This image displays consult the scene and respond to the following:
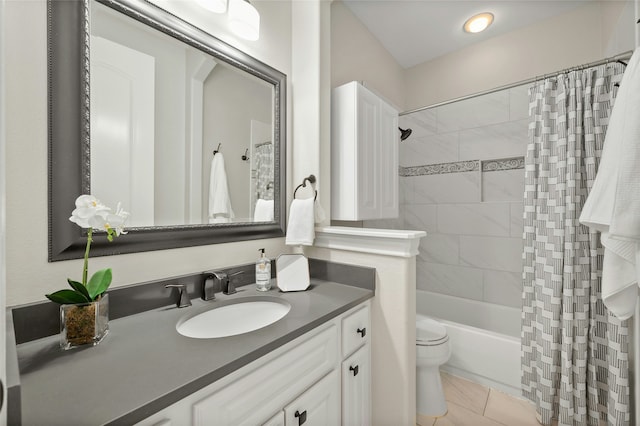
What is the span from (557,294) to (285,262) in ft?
4.84

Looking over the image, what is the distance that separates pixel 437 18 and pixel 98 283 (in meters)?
2.74

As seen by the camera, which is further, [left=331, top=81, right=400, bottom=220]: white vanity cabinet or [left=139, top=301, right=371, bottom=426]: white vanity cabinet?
[left=331, top=81, right=400, bottom=220]: white vanity cabinet

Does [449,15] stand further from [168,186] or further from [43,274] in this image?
[43,274]

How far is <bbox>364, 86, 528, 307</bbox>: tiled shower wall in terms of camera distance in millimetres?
2250

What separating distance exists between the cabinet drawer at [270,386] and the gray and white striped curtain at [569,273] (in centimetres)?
132

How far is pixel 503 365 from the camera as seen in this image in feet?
5.60

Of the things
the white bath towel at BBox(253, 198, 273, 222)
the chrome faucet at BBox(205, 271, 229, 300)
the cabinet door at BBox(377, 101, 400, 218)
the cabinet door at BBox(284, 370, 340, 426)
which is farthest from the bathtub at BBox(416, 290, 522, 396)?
the chrome faucet at BBox(205, 271, 229, 300)

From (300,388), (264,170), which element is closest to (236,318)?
(300,388)

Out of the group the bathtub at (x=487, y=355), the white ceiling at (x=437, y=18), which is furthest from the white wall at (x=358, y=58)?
the bathtub at (x=487, y=355)

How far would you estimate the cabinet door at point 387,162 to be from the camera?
182 cm

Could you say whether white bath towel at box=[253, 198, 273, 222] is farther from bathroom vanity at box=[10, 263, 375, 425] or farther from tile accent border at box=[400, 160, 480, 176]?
tile accent border at box=[400, 160, 480, 176]

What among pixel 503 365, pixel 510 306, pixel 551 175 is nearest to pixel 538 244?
pixel 551 175

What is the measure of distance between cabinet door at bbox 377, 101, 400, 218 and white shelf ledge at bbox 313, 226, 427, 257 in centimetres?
55

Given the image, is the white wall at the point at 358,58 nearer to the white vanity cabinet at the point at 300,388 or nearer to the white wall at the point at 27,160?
the white wall at the point at 27,160
